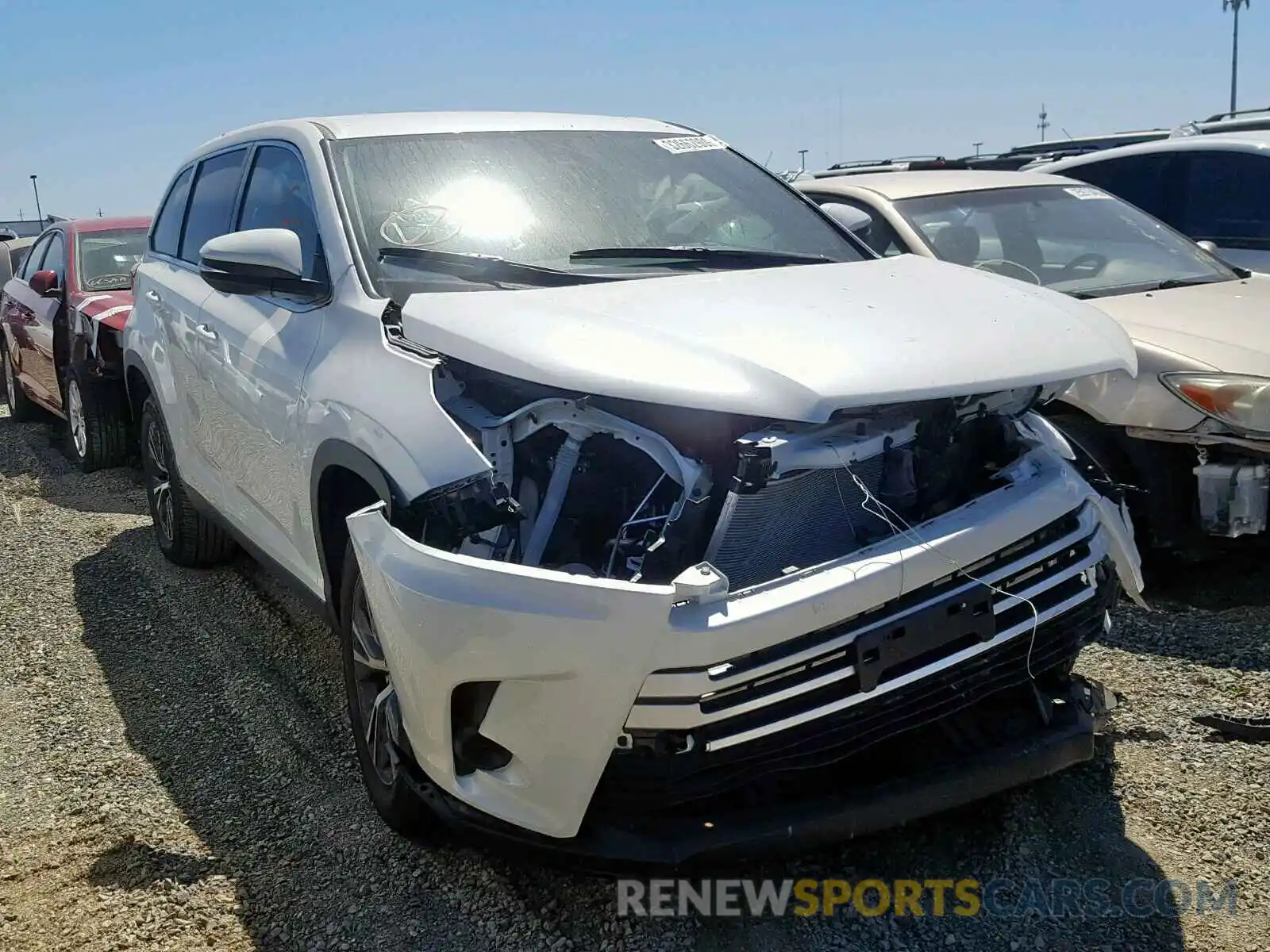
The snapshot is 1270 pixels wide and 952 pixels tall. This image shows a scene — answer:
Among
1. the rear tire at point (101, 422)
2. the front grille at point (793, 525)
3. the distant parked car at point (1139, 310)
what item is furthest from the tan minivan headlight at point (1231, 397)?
the rear tire at point (101, 422)

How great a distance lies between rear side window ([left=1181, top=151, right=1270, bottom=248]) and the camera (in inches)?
278

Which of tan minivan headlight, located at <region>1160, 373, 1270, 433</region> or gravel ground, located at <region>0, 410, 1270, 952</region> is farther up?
tan minivan headlight, located at <region>1160, 373, 1270, 433</region>

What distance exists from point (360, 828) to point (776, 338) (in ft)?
5.67

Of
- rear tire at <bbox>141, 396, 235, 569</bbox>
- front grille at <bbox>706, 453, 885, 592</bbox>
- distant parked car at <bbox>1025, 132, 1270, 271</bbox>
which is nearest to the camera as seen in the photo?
front grille at <bbox>706, 453, 885, 592</bbox>

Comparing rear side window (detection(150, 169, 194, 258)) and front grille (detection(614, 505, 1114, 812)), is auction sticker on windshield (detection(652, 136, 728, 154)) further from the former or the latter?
rear side window (detection(150, 169, 194, 258))

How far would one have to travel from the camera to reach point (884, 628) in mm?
2514

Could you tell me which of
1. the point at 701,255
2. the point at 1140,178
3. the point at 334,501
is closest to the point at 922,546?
the point at 701,255

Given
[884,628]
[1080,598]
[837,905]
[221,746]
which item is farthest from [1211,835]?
[221,746]

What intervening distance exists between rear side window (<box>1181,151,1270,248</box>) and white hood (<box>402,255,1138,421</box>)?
14.7ft

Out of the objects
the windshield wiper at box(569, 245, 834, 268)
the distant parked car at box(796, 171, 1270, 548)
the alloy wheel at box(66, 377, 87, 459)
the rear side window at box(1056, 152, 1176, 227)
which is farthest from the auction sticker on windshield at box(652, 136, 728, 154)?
the alloy wheel at box(66, 377, 87, 459)

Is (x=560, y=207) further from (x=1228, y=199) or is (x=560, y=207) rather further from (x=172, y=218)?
(x=1228, y=199)

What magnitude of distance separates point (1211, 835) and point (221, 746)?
9.32ft

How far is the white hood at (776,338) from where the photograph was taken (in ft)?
8.30

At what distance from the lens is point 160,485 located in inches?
224
